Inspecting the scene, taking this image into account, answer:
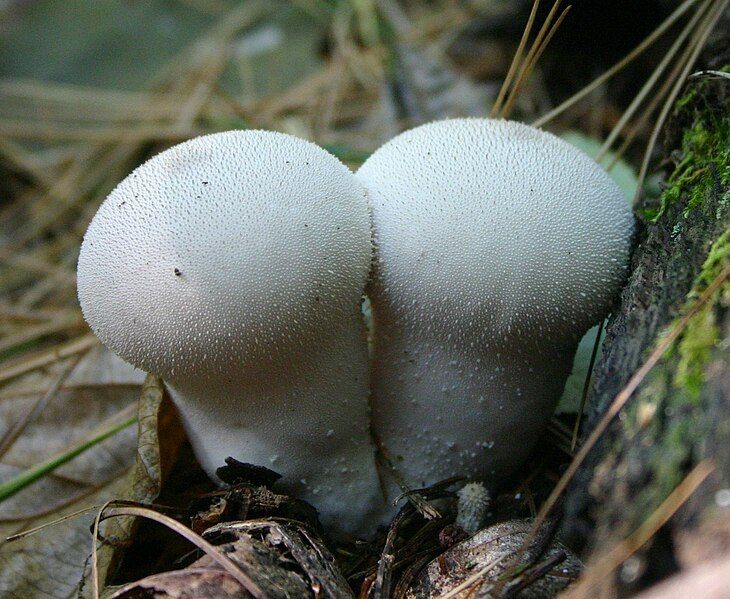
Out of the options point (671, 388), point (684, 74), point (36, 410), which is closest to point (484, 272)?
point (671, 388)

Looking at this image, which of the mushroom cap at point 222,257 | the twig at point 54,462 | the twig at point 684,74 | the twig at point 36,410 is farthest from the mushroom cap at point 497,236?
the twig at point 36,410

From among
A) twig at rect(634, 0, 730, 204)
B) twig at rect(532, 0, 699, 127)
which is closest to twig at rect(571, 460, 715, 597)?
twig at rect(634, 0, 730, 204)

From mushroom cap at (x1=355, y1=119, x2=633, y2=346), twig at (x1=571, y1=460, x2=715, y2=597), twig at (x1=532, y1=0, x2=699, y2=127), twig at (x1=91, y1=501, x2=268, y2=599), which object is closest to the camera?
twig at (x1=571, y1=460, x2=715, y2=597)

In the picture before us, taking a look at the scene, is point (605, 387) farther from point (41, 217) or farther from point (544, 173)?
point (41, 217)

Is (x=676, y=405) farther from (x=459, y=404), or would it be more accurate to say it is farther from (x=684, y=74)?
(x=684, y=74)

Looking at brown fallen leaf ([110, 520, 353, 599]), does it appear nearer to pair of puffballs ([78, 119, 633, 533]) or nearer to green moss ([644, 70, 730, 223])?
pair of puffballs ([78, 119, 633, 533])

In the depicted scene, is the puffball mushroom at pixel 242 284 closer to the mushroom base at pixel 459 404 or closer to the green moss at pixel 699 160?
the mushroom base at pixel 459 404

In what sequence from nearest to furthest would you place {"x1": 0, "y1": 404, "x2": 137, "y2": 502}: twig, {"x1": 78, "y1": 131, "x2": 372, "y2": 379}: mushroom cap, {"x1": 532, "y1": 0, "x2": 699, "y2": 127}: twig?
1. {"x1": 78, "y1": 131, "x2": 372, "y2": 379}: mushroom cap
2. {"x1": 0, "y1": 404, "x2": 137, "y2": 502}: twig
3. {"x1": 532, "y1": 0, "x2": 699, "y2": 127}: twig
